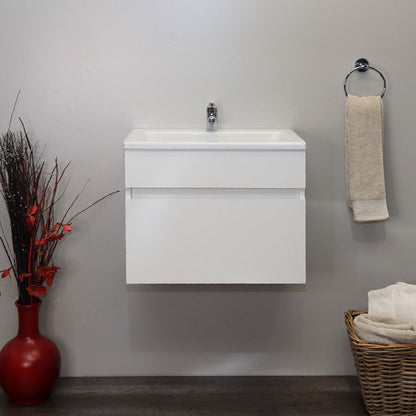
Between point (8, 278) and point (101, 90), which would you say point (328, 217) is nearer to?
point (101, 90)

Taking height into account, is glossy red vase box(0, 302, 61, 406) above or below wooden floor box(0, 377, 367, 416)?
above

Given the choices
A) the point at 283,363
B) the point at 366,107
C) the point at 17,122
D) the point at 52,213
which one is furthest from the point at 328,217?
the point at 17,122

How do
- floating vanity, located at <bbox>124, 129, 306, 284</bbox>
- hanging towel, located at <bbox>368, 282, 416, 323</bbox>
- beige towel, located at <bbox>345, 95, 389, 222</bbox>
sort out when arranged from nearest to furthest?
floating vanity, located at <bbox>124, 129, 306, 284</bbox>, hanging towel, located at <bbox>368, 282, 416, 323</bbox>, beige towel, located at <bbox>345, 95, 389, 222</bbox>

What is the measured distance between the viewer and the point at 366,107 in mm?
2572

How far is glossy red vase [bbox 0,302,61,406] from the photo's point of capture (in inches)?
98.9

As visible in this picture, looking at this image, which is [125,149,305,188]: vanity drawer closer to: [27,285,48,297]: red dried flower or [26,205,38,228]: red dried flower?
[26,205,38,228]: red dried flower

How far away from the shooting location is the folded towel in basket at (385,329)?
232 cm

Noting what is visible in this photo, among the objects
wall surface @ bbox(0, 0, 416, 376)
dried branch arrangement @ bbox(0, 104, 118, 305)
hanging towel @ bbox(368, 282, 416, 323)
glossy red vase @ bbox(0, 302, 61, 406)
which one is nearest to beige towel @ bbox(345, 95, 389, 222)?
wall surface @ bbox(0, 0, 416, 376)

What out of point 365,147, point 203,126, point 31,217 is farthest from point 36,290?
point 365,147

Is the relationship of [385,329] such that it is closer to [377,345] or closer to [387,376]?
[377,345]

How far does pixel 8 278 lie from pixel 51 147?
566 millimetres

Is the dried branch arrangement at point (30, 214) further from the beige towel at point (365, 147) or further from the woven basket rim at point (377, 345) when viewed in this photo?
the woven basket rim at point (377, 345)

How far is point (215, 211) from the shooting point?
2330 millimetres

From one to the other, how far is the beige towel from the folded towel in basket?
1.55 feet
